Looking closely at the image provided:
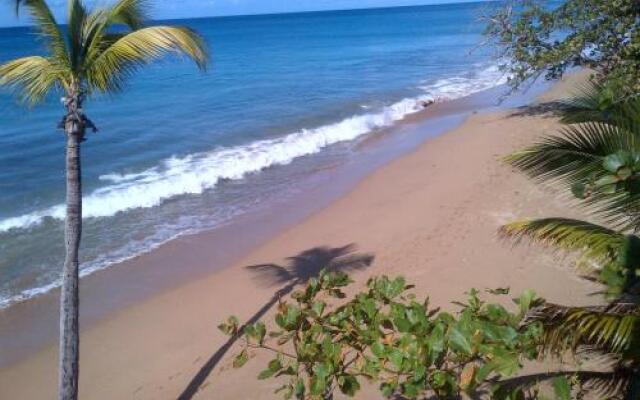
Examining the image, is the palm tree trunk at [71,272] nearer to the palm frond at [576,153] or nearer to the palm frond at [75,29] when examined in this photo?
the palm frond at [75,29]

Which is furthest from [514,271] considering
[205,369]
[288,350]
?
[205,369]

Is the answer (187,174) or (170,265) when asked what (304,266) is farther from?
(187,174)

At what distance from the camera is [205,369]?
7008mm

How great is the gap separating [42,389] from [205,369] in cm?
199

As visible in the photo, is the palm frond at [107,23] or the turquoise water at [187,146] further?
the turquoise water at [187,146]

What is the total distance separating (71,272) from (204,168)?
11539mm

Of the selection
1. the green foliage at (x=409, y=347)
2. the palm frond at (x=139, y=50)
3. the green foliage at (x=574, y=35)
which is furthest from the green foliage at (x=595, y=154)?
the green foliage at (x=574, y=35)

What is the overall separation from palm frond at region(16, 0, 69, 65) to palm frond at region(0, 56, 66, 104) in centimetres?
10

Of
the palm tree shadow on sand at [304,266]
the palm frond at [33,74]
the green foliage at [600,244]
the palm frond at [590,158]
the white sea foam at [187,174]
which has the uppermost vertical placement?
the palm frond at [33,74]

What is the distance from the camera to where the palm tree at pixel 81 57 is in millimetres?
4988

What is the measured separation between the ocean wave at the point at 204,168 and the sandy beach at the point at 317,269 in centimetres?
343

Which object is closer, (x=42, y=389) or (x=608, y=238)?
(x=608, y=238)

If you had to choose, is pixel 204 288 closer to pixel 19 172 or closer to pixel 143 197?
pixel 143 197

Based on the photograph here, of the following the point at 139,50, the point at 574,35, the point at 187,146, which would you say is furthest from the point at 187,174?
the point at 139,50
